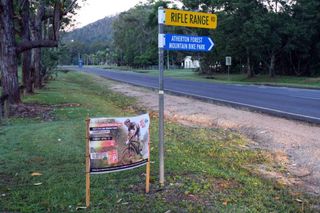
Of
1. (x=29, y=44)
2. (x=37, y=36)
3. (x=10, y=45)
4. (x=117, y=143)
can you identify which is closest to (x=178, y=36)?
(x=117, y=143)

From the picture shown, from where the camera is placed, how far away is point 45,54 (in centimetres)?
3020

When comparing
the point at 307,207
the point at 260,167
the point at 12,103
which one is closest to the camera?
the point at 307,207

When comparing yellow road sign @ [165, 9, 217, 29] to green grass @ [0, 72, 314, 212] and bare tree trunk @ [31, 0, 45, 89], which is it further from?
bare tree trunk @ [31, 0, 45, 89]

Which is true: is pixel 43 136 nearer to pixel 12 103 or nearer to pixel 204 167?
pixel 204 167

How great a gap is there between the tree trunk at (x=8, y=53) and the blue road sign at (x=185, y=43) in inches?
395

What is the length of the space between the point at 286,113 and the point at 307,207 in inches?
377

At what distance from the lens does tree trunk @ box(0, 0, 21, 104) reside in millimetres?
13961

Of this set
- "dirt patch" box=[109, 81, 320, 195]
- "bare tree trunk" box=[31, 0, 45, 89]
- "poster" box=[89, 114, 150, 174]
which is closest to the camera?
"poster" box=[89, 114, 150, 174]

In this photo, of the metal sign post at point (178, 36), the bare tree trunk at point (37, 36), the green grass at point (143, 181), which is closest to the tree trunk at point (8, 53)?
the bare tree trunk at point (37, 36)

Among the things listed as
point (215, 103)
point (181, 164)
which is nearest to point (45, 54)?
point (215, 103)

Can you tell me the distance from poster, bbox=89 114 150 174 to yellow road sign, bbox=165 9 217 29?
57.2 inches

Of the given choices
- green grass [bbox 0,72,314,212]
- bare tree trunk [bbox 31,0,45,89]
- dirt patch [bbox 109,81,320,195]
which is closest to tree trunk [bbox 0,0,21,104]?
bare tree trunk [bbox 31,0,45,89]

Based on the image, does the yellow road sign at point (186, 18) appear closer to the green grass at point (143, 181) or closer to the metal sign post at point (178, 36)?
the metal sign post at point (178, 36)

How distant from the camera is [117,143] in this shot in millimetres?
5031
